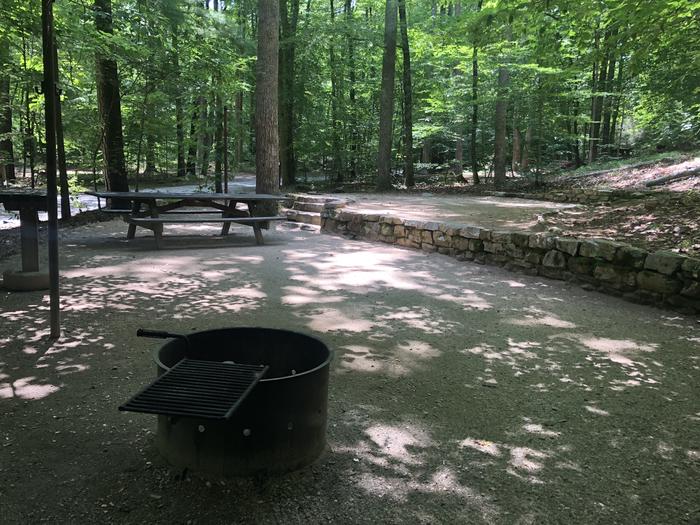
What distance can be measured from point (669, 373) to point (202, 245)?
667 centimetres

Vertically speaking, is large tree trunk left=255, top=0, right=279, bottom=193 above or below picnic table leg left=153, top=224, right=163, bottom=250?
above

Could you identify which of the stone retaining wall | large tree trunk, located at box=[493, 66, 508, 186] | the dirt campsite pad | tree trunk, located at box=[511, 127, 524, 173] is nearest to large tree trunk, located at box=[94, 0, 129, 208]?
the dirt campsite pad

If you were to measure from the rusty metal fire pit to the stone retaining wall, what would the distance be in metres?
4.08

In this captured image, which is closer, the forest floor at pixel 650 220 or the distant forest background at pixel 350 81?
the forest floor at pixel 650 220

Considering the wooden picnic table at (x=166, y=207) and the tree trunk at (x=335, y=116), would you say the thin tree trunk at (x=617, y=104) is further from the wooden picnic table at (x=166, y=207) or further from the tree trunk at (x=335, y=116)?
the wooden picnic table at (x=166, y=207)

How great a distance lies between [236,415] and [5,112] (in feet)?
46.8

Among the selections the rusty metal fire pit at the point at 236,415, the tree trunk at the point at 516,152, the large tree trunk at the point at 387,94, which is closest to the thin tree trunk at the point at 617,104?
the tree trunk at the point at 516,152

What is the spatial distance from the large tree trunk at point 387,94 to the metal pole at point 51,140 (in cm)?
1391

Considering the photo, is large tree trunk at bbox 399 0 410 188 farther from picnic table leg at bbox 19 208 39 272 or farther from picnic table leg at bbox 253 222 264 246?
picnic table leg at bbox 19 208 39 272

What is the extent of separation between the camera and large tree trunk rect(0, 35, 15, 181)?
740cm

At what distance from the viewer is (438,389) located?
313 cm

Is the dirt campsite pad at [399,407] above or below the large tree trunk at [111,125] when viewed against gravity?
below

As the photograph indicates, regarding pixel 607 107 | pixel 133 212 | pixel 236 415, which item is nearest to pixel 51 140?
pixel 236 415

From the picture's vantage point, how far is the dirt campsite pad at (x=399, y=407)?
1.99 meters
